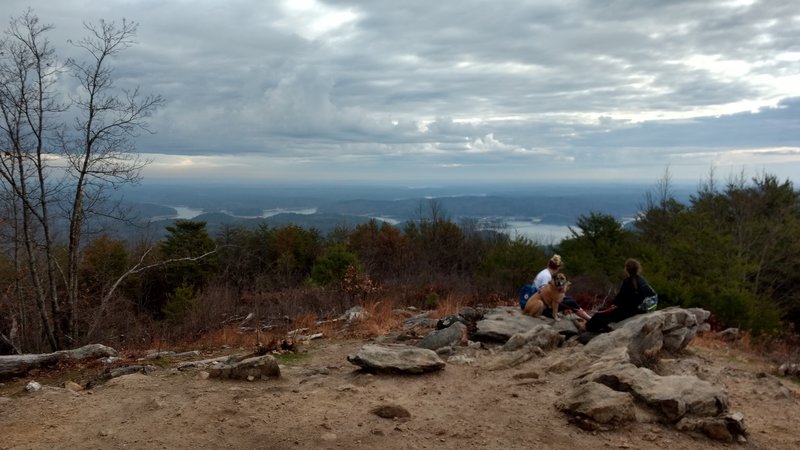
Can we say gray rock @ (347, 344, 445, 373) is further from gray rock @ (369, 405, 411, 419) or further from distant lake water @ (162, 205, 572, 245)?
distant lake water @ (162, 205, 572, 245)

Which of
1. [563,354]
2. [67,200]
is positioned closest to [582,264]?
[563,354]

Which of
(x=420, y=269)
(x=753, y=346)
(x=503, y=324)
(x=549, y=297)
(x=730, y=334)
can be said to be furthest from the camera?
(x=420, y=269)

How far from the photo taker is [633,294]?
26.5 feet

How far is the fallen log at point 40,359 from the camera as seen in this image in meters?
7.18

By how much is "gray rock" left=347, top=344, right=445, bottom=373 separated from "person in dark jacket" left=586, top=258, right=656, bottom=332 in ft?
9.61

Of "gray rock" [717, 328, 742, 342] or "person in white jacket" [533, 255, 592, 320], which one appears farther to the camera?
"gray rock" [717, 328, 742, 342]

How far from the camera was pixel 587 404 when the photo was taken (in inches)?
208

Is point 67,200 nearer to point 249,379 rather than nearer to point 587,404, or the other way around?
point 249,379

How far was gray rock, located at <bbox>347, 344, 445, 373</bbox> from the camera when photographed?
6.61 meters

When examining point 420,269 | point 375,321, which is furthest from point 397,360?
point 420,269

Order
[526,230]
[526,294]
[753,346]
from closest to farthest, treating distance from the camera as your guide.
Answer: [526,294], [753,346], [526,230]

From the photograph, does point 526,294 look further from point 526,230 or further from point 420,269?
point 526,230

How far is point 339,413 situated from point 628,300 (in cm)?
504

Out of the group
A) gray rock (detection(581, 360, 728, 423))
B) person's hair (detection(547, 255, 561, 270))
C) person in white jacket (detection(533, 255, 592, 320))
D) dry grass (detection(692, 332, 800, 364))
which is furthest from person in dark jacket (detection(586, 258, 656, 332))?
dry grass (detection(692, 332, 800, 364))
